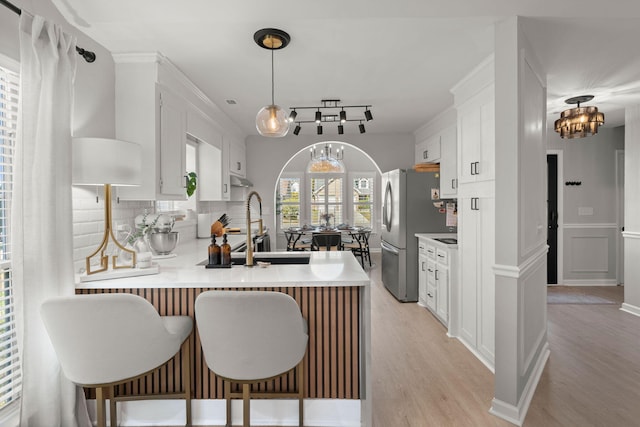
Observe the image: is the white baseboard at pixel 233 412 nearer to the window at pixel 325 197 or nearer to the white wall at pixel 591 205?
the white wall at pixel 591 205

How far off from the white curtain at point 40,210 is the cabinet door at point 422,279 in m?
3.39

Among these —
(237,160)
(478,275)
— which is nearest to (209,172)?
(237,160)

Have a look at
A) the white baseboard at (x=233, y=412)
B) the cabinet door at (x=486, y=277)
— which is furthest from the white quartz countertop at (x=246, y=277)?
the cabinet door at (x=486, y=277)

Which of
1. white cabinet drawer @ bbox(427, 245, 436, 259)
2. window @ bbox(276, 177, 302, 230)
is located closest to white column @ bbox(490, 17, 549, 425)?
white cabinet drawer @ bbox(427, 245, 436, 259)

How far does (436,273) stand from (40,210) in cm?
335

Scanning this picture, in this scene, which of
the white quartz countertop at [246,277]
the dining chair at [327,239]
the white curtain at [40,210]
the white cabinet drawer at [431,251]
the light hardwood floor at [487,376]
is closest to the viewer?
the white curtain at [40,210]

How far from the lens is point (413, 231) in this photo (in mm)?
4355

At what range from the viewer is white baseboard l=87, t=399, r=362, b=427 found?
78.2 inches

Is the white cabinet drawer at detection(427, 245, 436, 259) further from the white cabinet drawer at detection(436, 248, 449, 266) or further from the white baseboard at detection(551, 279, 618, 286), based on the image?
the white baseboard at detection(551, 279, 618, 286)

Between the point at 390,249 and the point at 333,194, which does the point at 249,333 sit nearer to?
the point at 390,249

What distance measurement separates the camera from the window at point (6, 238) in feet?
5.75

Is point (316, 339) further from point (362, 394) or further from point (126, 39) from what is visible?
point (126, 39)

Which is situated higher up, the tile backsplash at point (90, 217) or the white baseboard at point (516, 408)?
the tile backsplash at point (90, 217)

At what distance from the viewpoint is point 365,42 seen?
2447mm
